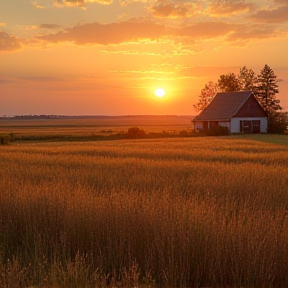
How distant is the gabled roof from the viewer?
6100cm

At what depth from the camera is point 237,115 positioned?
60469mm

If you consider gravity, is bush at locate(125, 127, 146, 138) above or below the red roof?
below

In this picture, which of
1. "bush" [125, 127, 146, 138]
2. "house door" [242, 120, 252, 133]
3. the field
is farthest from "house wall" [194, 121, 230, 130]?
the field

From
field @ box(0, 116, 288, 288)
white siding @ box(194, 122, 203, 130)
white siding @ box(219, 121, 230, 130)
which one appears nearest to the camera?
field @ box(0, 116, 288, 288)

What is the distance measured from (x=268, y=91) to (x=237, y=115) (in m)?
11.9

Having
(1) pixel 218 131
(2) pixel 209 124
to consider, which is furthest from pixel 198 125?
→ (1) pixel 218 131

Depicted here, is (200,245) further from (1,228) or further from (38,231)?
(1,228)

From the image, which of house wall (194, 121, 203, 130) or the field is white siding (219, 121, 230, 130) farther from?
the field

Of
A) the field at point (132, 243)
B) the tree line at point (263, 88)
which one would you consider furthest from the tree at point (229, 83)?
the field at point (132, 243)

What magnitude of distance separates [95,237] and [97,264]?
746 mm

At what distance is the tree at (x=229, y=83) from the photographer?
77.2 metres

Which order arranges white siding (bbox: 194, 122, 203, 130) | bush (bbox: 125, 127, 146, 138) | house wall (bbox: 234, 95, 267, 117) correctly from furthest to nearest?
1. white siding (bbox: 194, 122, 203, 130)
2. house wall (bbox: 234, 95, 267, 117)
3. bush (bbox: 125, 127, 146, 138)

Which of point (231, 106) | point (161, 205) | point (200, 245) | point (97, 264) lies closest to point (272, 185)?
point (161, 205)

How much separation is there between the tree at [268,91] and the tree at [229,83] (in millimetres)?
7813
